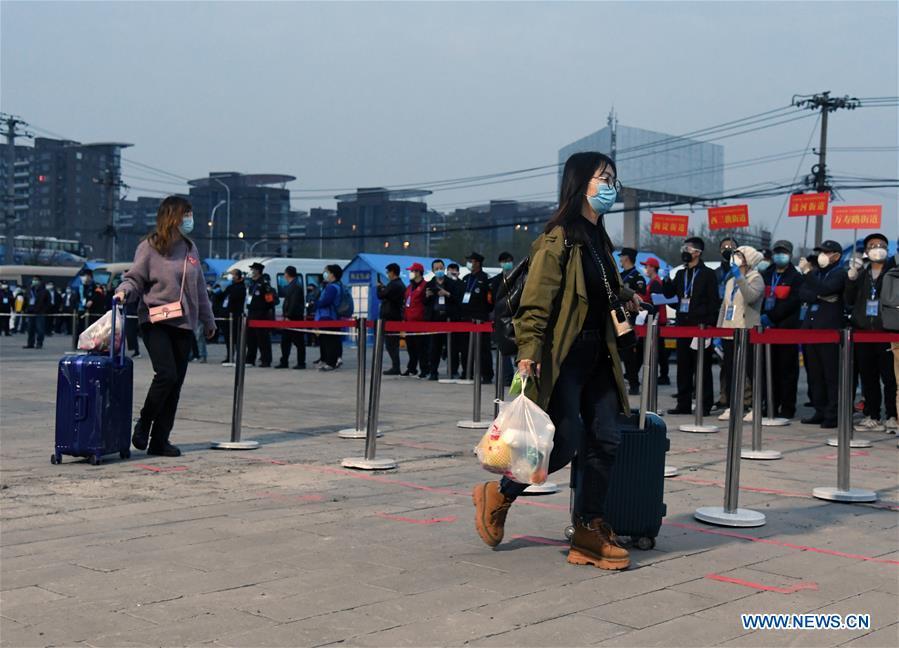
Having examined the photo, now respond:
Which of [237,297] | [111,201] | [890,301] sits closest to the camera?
[890,301]

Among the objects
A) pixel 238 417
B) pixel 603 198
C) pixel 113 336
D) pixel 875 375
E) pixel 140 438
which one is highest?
pixel 603 198

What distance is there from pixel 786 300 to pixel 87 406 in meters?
8.46

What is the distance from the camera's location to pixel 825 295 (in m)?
12.1

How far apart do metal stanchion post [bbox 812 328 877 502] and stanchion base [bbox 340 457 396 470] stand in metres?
3.08

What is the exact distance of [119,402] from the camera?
27.5ft

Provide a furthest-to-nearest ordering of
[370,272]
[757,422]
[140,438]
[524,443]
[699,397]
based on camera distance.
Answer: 1. [370,272]
2. [699,397]
3. [757,422]
4. [140,438]
5. [524,443]

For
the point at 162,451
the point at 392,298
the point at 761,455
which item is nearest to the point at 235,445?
the point at 162,451

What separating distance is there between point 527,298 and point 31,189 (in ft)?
459

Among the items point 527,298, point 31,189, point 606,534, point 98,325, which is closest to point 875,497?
point 606,534

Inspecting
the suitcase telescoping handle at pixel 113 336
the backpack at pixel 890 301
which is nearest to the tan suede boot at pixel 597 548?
the suitcase telescoping handle at pixel 113 336

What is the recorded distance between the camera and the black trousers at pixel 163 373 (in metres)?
8.56

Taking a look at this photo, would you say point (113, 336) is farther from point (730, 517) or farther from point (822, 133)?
point (822, 133)

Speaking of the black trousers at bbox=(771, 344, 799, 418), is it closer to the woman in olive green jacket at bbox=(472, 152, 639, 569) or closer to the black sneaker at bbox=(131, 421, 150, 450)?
the black sneaker at bbox=(131, 421, 150, 450)

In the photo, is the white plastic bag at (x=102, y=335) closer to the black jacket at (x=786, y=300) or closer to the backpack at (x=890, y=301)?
the backpack at (x=890, y=301)
